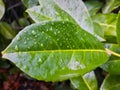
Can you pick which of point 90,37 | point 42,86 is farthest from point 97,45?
point 42,86

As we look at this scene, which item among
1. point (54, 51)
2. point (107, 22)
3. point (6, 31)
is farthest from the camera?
point (6, 31)

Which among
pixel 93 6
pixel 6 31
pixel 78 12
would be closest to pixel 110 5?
pixel 93 6

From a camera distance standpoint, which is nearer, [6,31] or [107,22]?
[107,22]

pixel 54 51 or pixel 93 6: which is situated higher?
pixel 54 51

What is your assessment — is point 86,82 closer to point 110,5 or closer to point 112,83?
point 112,83

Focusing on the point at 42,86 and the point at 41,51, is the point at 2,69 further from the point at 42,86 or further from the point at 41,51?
the point at 41,51
